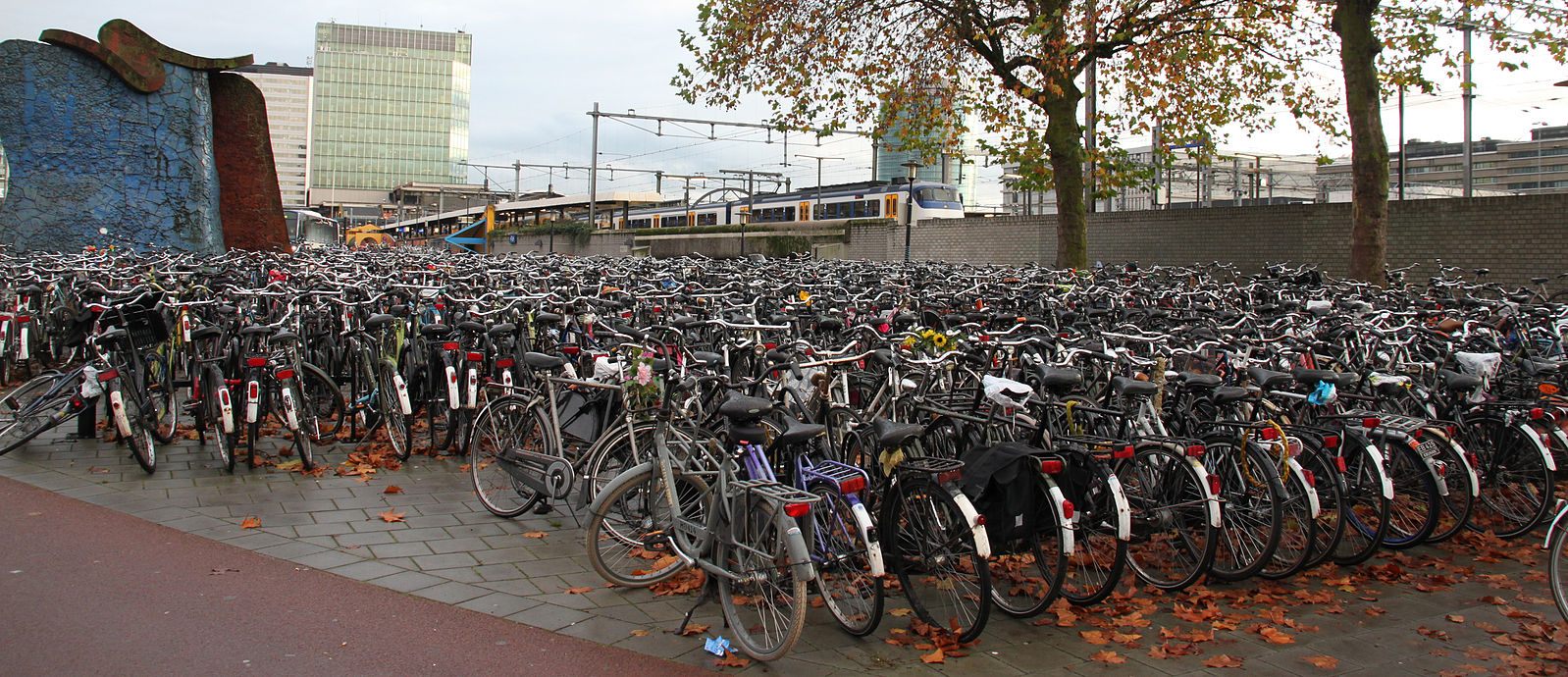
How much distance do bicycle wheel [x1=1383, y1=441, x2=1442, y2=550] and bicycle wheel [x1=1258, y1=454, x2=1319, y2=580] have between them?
58 centimetres

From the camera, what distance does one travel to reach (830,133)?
1744 cm

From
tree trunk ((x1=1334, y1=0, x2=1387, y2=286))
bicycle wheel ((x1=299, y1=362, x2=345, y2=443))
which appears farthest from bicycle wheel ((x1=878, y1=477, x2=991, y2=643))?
tree trunk ((x1=1334, y1=0, x2=1387, y2=286))

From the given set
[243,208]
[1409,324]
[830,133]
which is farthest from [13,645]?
[243,208]

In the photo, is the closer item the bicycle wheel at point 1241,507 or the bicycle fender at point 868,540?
the bicycle fender at point 868,540

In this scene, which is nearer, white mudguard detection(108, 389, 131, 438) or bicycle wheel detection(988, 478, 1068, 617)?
bicycle wheel detection(988, 478, 1068, 617)

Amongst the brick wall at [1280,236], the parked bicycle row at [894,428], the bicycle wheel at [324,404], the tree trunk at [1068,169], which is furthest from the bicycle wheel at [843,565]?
the brick wall at [1280,236]

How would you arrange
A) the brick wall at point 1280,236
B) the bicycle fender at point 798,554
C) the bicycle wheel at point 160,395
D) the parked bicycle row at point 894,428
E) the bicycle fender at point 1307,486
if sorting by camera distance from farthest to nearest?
the brick wall at point 1280,236 → the bicycle wheel at point 160,395 → the bicycle fender at point 1307,486 → the parked bicycle row at point 894,428 → the bicycle fender at point 798,554

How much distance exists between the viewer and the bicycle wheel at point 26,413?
20.4 ft

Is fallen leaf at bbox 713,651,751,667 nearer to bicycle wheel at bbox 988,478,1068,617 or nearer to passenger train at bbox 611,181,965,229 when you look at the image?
bicycle wheel at bbox 988,478,1068,617

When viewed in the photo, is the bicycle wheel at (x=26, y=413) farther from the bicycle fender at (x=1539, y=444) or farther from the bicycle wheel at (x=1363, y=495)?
the bicycle fender at (x=1539, y=444)

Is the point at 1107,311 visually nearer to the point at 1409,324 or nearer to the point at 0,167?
the point at 1409,324

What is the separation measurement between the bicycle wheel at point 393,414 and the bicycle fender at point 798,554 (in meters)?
3.76

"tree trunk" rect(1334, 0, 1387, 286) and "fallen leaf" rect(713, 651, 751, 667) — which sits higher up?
"tree trunk" rect(1334, 0, 1387, 286)

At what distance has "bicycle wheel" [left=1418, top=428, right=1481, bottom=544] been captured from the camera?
4.72 metres
